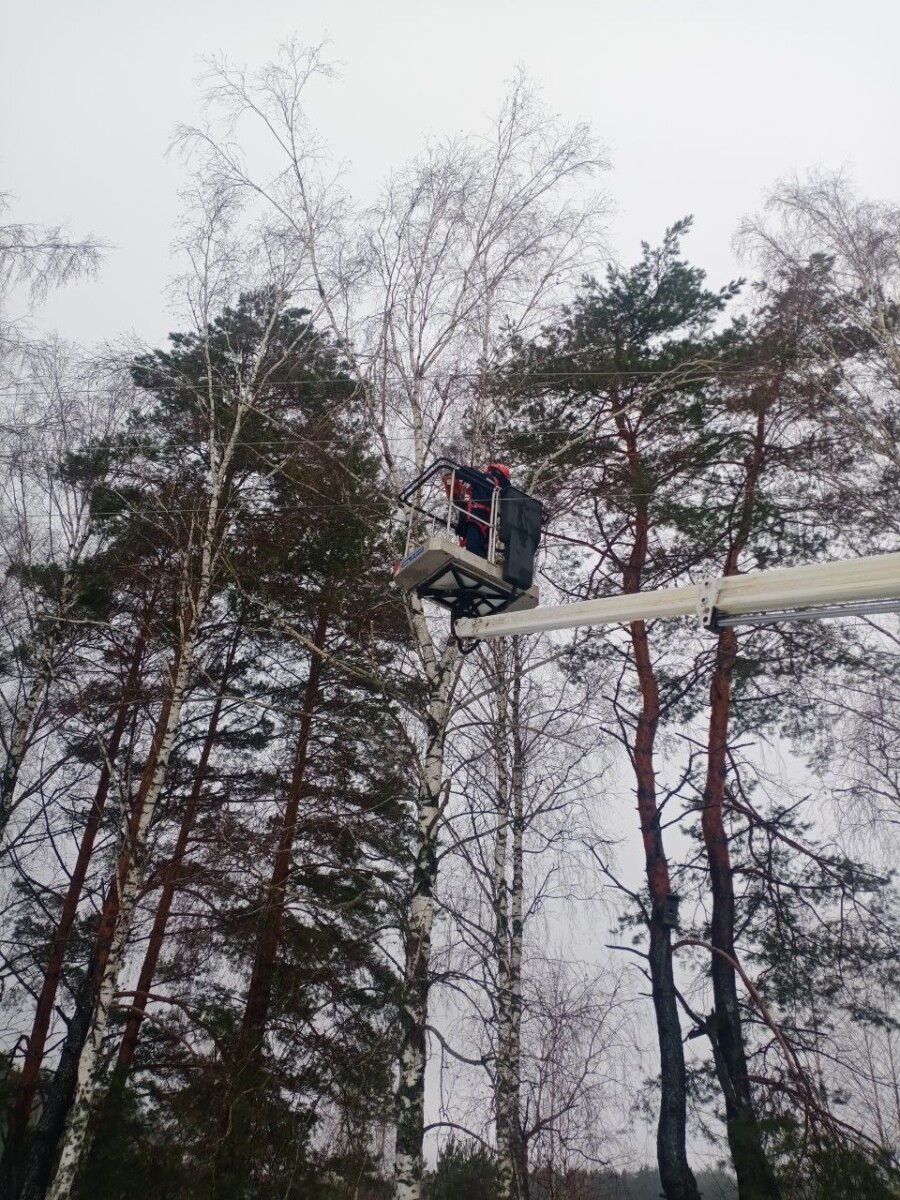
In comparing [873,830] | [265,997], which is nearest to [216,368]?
[265,997]

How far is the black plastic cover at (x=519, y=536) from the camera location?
288 inches

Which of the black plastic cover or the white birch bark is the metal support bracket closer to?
the black plastic cover

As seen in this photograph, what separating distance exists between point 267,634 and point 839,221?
9.65 meters

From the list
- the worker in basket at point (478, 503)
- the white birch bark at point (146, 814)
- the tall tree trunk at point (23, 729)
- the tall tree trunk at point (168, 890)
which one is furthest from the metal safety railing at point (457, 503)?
the tall tree trunk at point (23, 729)

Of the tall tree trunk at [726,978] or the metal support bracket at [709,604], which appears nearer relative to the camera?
the metal support bracket at [709,604]

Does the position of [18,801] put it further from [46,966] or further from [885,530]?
[885,530]

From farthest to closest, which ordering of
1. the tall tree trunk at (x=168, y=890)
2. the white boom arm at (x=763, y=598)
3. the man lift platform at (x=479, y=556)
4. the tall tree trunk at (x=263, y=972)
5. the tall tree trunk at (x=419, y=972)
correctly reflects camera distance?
the tall tree trunk at (x=168, y=890) → the tall tree trunk at (x=263, y=972) → the man lift platform at (x=479, y=556) → the tall tree trunk at (x=419, y=972) → the white boom arm at (x=763, y=598)

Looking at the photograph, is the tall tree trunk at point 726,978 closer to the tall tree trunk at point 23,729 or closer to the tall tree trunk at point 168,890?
the tall tree trunk at point 168,890

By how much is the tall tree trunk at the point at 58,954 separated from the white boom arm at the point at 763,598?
258 inches

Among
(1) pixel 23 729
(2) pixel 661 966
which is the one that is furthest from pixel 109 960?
(2) pixel 661 966

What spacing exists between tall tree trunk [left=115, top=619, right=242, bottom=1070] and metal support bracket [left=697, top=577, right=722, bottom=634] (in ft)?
→ 19.4

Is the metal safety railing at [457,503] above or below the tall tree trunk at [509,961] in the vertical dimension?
above

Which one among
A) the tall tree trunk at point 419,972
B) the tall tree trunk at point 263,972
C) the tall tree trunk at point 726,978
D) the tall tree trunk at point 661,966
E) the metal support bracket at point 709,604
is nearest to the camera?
the metal support bracket at point 709,604

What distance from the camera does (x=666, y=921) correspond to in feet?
36.7
